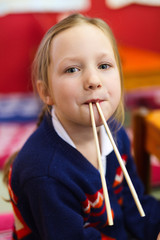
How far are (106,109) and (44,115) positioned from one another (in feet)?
0.84

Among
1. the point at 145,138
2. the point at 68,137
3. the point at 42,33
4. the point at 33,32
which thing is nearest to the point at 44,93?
the point at 68,137

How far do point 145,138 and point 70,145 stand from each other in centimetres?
48

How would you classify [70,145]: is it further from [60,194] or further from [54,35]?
[54,35]

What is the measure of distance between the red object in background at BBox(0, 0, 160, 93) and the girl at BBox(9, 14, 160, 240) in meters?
2.25

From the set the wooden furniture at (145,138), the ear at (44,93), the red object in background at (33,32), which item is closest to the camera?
the ear at (44,93)

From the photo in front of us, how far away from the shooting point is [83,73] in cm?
65

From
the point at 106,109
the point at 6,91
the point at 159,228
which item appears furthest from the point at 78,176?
the point at 6,91

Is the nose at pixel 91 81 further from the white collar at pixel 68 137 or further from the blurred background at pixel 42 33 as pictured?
the blurred background at pixel 42 33

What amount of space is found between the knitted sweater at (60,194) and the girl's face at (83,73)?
0.12 m

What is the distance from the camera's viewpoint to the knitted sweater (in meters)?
0.70

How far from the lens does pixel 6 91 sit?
10.3 ft

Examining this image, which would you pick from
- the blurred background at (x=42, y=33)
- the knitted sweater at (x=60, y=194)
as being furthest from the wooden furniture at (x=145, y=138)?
the blurred background at (x=42, y=33)

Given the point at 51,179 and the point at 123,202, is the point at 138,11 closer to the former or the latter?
the point at 123,202

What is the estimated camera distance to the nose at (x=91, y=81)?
635 millimetres
